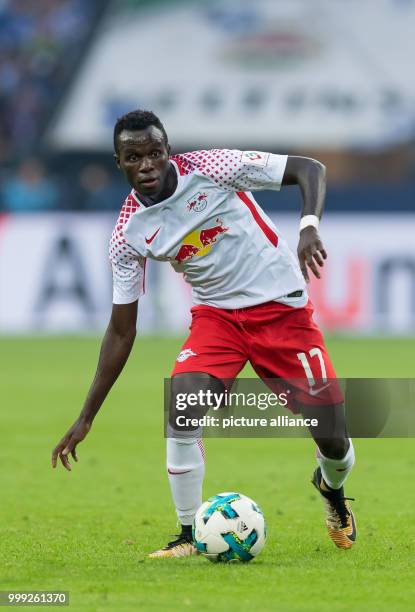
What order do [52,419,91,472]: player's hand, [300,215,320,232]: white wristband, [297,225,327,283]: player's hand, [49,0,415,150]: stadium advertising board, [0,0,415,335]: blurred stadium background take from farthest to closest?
1. [49,0,415,150]: stadium advertising board
2. [0,0,415,335]: blurred stadium background
3. [52,419,91,472]: player's hand
4. [300,215,320,232]: white wristband
5. [297,225,327,283]: player's hand

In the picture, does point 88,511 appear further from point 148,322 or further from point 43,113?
point 43,113

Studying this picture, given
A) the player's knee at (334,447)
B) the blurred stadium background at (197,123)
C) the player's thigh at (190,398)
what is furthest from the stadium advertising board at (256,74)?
the player's thigh at (190,398)

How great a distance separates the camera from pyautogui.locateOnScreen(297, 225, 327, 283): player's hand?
5.62 meters

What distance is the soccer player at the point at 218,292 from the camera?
20.8 ft

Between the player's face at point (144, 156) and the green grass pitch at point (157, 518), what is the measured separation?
1808 mm

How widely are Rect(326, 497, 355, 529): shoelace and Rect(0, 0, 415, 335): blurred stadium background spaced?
1542cm

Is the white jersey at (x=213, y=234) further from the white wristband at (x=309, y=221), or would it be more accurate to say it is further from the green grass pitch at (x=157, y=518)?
the green grass pitch at (x=157, y=518)

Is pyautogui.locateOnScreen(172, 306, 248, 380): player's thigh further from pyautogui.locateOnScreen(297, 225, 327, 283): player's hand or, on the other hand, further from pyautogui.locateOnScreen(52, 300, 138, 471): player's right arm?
pyautogui.locateOnScreen(297, 225, 327, 283): player's hand

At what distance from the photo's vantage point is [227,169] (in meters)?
6.38

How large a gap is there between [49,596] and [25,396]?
375 inches

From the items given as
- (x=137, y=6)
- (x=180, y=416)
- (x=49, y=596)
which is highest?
(x=137, y=6)

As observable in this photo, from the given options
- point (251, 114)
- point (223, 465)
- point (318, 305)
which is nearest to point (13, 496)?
point (223, 465)

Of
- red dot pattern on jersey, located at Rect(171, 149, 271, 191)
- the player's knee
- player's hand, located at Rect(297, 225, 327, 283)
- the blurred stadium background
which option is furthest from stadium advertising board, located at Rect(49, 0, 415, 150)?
player's hand, located at Rect(297, 225, 327, 283)

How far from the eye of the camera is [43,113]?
1134 inches
